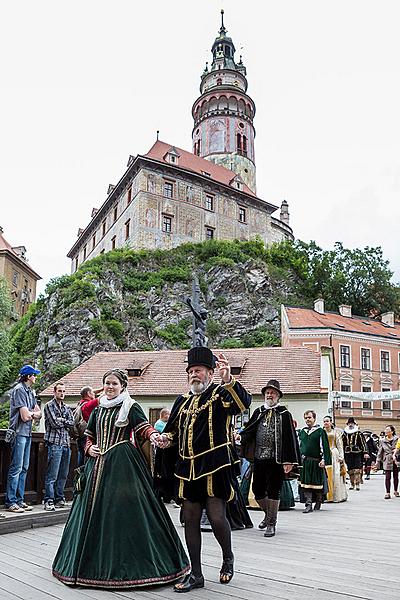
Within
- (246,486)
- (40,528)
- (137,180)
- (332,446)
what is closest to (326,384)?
(332,446)

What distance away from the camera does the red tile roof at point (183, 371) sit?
26609 millimetres

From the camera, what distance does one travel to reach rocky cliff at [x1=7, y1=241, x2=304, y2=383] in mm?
44938

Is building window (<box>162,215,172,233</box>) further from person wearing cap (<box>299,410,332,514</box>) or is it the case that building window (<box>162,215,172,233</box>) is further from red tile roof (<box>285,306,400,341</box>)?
person wearing cap (<box>299,410,332,514</box>)

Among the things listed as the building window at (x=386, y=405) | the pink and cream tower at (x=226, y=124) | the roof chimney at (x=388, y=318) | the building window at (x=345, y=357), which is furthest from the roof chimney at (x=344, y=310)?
the pink and cream tower at (x=226, y=124)

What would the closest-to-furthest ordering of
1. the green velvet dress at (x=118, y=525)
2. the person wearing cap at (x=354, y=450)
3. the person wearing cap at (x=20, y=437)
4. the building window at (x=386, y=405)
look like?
1. the green velvet dress at (x=118, y=525)
2. the person wearing cap at (x=20, y=437)
3. the person wearing cap at (x=354, y=450)
4. the building window at (x=386, y=405)

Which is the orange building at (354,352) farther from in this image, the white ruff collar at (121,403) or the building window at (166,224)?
the white ruff collar at (121,403)

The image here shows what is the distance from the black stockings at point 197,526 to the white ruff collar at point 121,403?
84 centimetres

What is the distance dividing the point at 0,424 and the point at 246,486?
90.6 feet

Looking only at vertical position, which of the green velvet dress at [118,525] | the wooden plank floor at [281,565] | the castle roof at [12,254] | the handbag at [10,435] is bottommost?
the wooden plank floor at [281,565]

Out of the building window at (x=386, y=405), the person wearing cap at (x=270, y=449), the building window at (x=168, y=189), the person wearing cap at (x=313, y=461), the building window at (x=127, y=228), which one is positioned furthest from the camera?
the building window at (x=127, y=228)

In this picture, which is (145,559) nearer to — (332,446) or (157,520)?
(157,520)

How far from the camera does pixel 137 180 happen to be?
54719mm

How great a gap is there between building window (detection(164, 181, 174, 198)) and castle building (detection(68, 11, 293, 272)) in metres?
0.09

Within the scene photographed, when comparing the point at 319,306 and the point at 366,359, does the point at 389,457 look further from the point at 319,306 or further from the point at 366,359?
the point at 319,306
